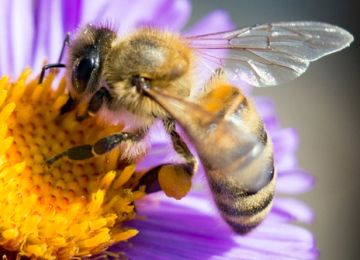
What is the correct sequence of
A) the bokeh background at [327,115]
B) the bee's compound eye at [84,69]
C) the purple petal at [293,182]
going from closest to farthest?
the bee's compound eye at [84,69] < the purple petal at [293,182] < the bokeh background at [327,115]

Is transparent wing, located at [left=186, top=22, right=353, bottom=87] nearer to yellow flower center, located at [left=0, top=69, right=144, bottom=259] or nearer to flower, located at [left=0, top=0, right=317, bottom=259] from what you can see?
flower, located at [left=0, top=0, right=317, bottom=259]

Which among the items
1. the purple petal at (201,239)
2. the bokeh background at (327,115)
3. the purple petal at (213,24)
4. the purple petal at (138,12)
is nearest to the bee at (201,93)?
the purple petal at (201,239)

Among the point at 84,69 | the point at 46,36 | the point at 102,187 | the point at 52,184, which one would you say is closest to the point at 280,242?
the point at 102,187

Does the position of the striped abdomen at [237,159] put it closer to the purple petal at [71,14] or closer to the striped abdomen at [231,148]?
the striped abdomen at [231,148]

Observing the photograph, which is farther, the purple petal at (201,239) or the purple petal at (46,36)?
the purple petal at (46,36)

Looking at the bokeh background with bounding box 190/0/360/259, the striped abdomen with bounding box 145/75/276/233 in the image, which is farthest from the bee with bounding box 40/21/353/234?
the bokeh background with bounding box 190/0/360/259

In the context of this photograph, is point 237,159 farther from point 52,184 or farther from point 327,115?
point 327,115
